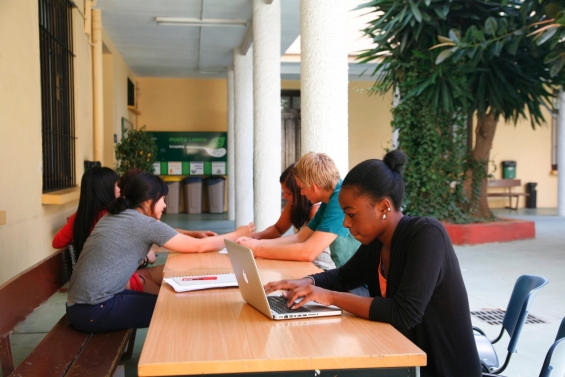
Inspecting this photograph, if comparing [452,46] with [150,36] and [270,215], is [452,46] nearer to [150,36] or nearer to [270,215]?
[270,215]

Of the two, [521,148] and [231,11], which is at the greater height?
[231,11]

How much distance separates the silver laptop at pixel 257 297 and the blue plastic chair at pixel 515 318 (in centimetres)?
76

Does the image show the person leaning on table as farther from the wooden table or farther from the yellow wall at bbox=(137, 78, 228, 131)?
the yellow wall at bbox=(137, 78, 228, 131)

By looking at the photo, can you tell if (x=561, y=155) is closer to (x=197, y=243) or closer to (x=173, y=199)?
(x=173, y=199)

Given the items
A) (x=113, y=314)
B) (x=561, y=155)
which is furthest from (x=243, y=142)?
(x=113, y=314)

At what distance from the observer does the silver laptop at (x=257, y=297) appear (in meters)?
1.88

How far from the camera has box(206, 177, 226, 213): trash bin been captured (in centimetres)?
1435

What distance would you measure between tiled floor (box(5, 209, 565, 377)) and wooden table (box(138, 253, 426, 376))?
1.58 metres

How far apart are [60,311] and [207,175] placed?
1038 centimetres

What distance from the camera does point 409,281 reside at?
186cm

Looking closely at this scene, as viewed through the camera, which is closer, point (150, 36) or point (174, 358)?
point (174, 358)

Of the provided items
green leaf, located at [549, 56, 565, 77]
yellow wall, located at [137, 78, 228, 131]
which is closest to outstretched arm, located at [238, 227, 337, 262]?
green leaf, located at [549, 56, 565, 77]

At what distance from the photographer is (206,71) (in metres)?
14.0

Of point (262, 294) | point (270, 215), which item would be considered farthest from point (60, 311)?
point (262, 294)
